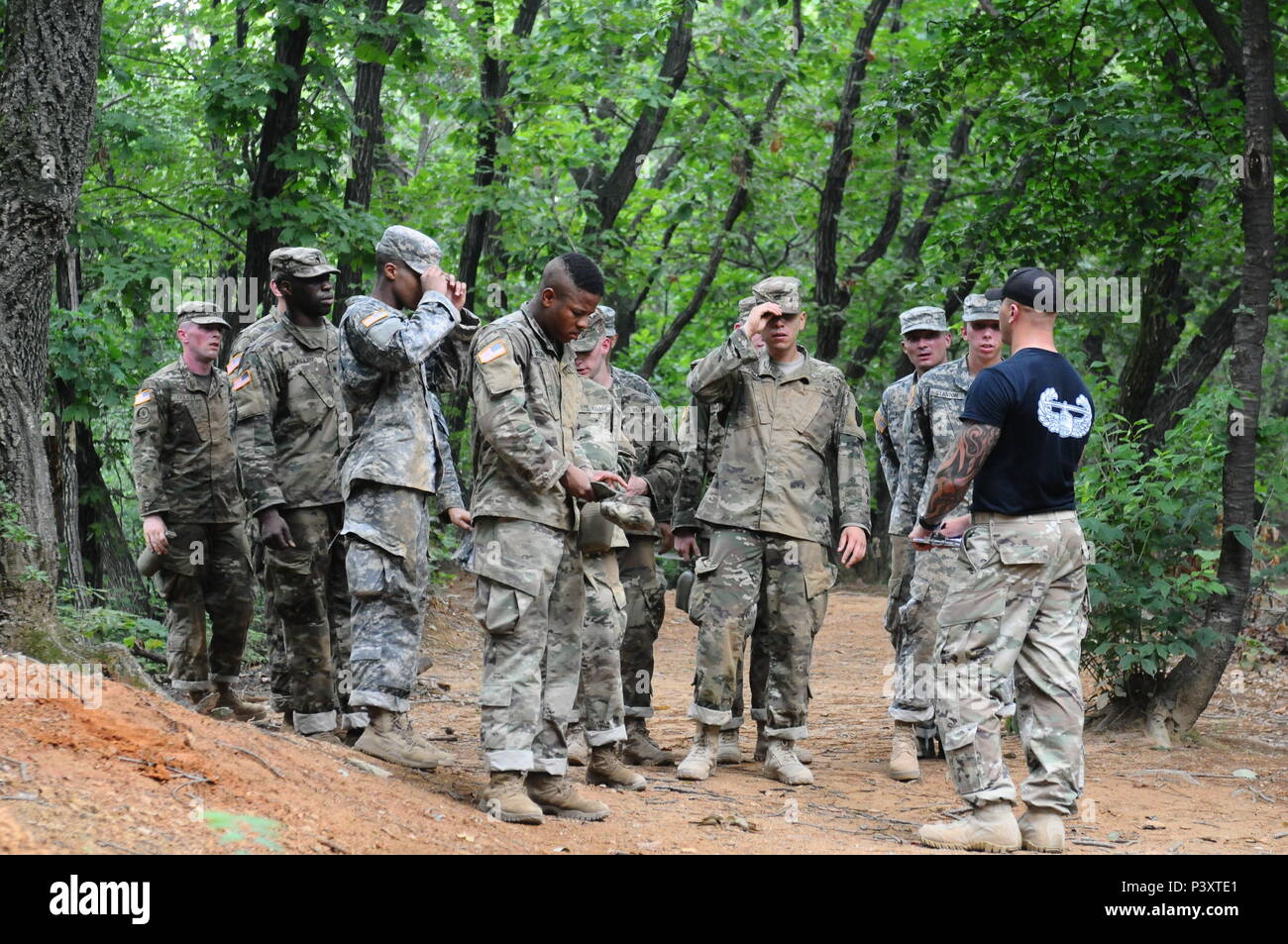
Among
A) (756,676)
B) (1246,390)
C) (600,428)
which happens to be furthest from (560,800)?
(1246,390)

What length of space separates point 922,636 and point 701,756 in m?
1.55

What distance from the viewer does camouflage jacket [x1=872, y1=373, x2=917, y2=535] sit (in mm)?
7680

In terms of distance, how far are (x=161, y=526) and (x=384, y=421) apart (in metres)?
2.11

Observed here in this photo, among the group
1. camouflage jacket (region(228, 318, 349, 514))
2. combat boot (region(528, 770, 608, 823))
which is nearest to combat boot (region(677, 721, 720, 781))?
combat boot (region(528, 770, 608, 823))

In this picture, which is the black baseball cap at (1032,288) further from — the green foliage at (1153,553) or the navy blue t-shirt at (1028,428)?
the green foliage at (1153,553)

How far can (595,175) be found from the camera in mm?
17719

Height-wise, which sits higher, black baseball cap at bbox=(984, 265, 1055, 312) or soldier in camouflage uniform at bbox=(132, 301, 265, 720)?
black baseball cap at bbox=(984, 265, 1055, 312)

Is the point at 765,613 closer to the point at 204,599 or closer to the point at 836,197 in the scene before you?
the point at 204,599

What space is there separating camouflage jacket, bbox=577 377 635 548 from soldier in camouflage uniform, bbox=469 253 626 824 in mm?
366

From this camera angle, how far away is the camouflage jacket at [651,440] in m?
7.48

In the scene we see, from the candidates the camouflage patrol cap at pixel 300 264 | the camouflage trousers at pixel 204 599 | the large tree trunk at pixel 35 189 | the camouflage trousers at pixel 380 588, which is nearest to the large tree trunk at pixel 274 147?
the camouflage trousers at pixel 204 599

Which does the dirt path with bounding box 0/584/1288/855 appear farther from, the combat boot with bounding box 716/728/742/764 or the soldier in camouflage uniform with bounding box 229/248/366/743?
the soldier in camouflage uniform with bounding box 229/248/366/743

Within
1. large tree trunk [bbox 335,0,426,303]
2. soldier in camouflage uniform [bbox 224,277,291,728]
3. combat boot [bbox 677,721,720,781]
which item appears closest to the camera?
combat boot [bbox 677,721,720,781]

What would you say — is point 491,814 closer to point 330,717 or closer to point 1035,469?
point 330,717
